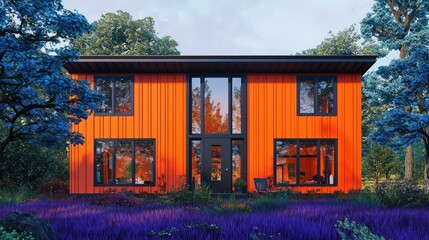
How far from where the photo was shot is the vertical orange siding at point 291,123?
51.9 feet

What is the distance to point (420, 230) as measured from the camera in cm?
605

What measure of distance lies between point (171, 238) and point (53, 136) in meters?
7.00

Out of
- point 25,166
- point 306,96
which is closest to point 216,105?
point 306,96

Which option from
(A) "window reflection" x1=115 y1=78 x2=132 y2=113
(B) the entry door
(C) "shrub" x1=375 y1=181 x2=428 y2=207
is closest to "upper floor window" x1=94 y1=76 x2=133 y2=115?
(A) "window reflection" x1=115 y1=78 x2=132 y2=113

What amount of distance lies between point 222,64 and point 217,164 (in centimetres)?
458

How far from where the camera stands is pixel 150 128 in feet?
51.7

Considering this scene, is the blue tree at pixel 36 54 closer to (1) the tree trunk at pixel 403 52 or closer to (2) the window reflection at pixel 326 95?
(2) the window reflection at pixel 326 95

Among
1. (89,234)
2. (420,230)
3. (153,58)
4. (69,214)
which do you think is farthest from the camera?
(153,58)

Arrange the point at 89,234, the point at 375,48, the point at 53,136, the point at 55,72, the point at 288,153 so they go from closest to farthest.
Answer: the point at 89,234, the point at 55,72, the point at 53,136, the point at 288,153, the point at 375,48

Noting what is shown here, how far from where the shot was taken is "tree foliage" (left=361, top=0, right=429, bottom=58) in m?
21.8

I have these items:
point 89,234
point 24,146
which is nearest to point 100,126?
point 24,146

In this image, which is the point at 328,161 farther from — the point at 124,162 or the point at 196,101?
the point at 124,162

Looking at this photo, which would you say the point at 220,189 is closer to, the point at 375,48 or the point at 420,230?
the point at 420,230

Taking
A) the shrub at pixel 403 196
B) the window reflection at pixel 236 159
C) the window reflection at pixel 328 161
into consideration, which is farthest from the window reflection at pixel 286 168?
the shrub at pixel 403 196
